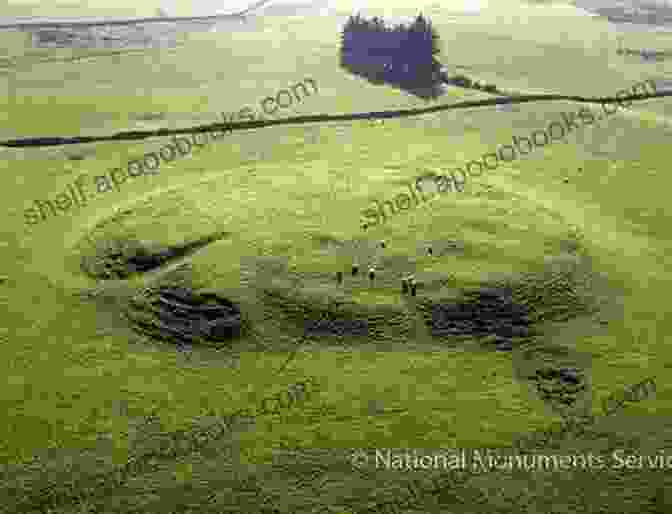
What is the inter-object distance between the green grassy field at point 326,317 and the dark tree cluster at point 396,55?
39.6 ft

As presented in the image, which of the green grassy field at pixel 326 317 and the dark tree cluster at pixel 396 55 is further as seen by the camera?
the dark tree cluster at pixel 396 55

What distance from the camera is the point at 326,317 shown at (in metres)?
24.6

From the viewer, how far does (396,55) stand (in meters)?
55.2

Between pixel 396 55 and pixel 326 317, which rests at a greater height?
pixel 396 55

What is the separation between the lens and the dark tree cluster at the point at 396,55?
175ft

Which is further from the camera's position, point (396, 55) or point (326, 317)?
point (396, 55)

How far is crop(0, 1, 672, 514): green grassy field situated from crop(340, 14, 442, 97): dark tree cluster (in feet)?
39.6

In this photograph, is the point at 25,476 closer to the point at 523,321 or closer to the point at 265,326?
the point at 265,326

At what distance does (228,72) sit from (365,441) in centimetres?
4251

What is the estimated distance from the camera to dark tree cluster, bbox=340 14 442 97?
5334cm

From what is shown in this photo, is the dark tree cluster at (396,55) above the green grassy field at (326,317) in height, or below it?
above

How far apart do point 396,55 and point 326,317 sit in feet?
123

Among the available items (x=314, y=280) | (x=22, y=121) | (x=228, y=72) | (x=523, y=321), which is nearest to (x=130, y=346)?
(x=314, y=280)

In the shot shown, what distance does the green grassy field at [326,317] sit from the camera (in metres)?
19.4
